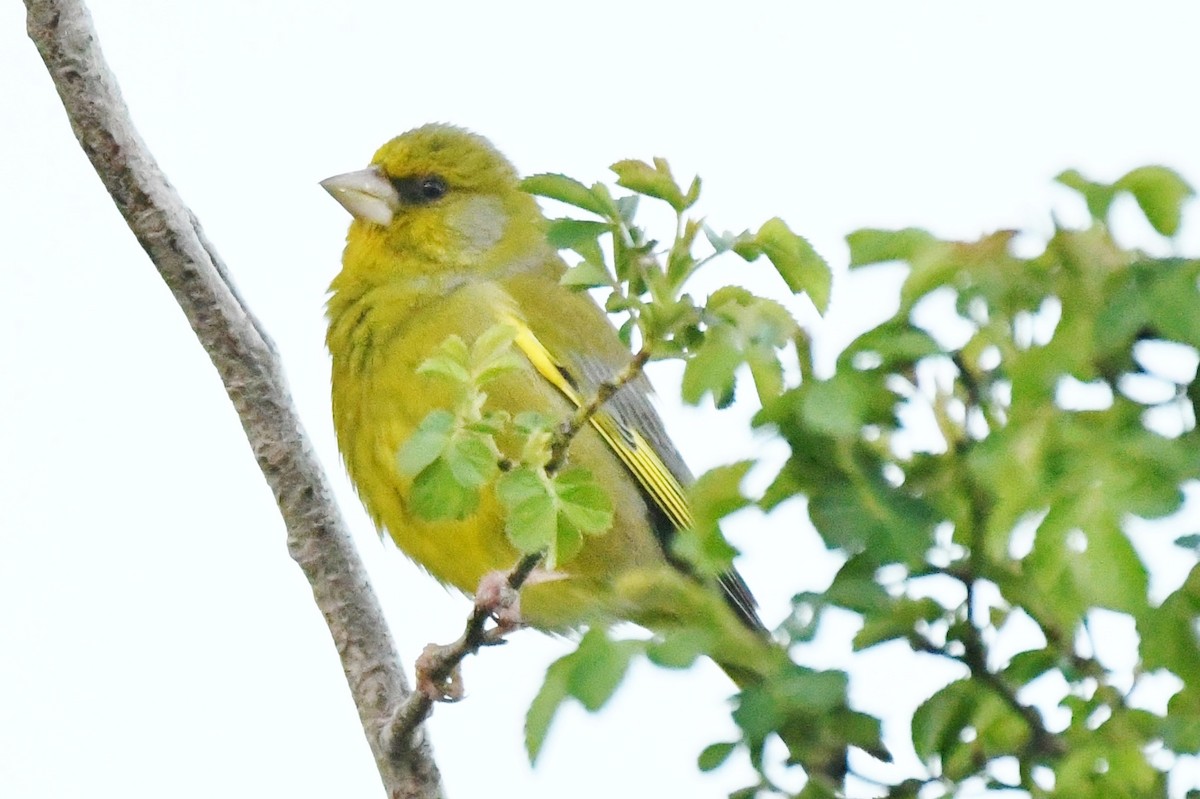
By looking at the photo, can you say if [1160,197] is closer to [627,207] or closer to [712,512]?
[712,512]

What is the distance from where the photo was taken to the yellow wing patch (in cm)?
346

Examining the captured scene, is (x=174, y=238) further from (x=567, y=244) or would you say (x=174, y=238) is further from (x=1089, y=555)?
(x=1089, y=555)

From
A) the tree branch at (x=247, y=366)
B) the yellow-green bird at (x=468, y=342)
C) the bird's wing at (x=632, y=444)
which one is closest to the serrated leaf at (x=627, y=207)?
the tree branch at (x=247, y=366)

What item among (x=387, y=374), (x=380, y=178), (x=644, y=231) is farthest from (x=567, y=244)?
(x=380, y=178)

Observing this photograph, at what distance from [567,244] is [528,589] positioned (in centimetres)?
177

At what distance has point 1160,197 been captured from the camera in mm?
1108

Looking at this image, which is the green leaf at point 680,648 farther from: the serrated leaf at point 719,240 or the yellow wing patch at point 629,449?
the yellow wing patch at point 629,449

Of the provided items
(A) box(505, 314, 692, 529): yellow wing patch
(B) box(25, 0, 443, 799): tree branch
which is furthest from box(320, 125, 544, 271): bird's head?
(B) box(25, 0, 443, 799): tree branch

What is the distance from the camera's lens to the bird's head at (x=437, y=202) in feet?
12.3

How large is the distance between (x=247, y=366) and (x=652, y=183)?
4.68ft

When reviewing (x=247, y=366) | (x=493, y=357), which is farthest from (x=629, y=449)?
(x=493, y=357)

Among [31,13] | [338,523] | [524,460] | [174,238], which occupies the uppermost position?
[31,13]

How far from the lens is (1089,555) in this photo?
1.01 meters

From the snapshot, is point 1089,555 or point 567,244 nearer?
point 1089,555
